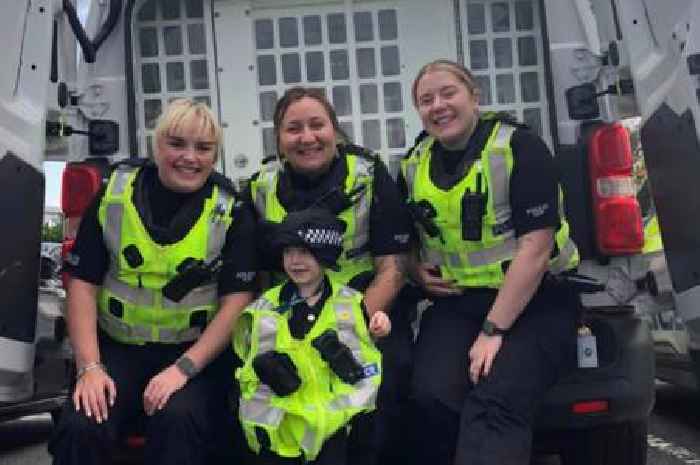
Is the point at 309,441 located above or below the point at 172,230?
below

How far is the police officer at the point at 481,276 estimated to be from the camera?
2887 mm

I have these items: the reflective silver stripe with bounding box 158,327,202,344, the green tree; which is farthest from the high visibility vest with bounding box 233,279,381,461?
the green tree

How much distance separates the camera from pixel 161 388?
2918mm

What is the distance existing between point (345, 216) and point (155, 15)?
5.46 feet

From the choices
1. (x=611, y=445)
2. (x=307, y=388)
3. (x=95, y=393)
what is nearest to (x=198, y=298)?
(x=95, y=393)

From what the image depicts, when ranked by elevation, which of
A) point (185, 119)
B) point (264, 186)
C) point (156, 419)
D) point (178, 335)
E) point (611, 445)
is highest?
point (185, 119)

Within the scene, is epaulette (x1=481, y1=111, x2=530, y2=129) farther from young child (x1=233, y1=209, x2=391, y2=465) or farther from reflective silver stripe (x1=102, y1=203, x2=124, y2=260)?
reflective silver stripe (x1=102, y1=203, x2=124, y2=260)

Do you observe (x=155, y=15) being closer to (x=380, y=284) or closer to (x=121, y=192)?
(x=121, y=192)

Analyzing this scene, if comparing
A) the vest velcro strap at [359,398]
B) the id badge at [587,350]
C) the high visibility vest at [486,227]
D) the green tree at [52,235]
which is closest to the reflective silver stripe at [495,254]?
the high visibility vest at [486,227]

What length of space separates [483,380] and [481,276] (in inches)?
16.3

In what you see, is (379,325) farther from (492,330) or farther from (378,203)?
(378,203)

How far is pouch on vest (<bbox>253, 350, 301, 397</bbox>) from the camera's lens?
2750 millimetres

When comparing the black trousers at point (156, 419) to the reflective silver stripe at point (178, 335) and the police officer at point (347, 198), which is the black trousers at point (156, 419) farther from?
the police officer at point (347, 198)

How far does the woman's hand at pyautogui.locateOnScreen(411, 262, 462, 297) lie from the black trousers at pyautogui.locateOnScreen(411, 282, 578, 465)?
0.04m
